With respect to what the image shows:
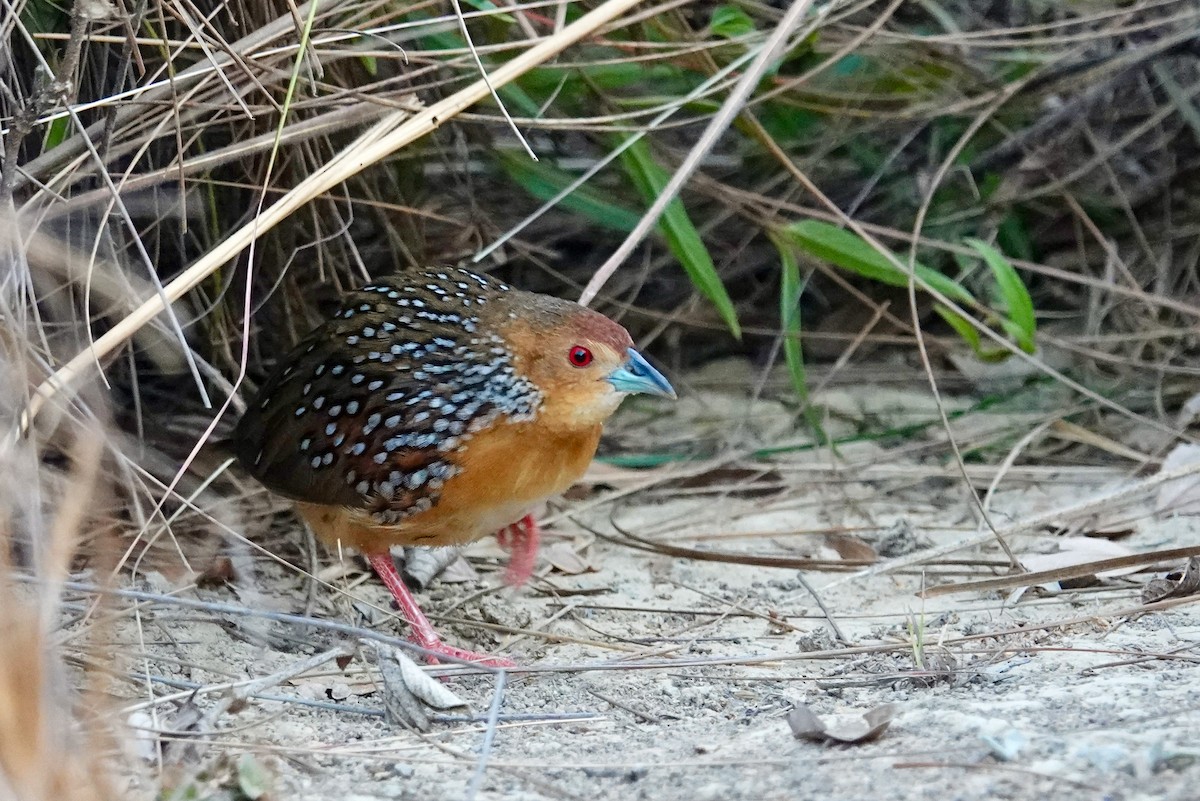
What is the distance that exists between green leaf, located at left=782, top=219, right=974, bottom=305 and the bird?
970mm

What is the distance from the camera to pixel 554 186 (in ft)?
14.4

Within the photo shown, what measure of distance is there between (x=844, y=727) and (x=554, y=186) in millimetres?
2492

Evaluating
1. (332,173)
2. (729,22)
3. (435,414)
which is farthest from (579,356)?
(729,22)

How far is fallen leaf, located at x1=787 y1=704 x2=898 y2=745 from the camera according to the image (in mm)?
2295

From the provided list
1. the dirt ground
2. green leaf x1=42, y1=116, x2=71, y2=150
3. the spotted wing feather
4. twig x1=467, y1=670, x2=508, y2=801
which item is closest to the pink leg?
the dirt ground

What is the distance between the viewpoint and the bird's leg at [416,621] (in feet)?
10.3

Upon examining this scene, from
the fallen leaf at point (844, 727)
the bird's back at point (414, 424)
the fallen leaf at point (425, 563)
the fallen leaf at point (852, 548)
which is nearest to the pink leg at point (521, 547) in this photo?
the fallen leaf at point (425, 563)

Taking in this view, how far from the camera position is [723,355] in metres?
5.42

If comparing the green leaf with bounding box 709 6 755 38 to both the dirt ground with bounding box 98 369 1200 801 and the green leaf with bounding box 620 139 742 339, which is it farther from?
the dirt ground with bounding box 98 369 1200 801

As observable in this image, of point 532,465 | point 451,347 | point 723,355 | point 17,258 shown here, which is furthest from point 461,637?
point 723,355

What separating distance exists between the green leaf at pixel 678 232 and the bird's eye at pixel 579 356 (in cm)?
77

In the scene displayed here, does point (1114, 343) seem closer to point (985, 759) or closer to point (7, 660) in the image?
point (985, 759)

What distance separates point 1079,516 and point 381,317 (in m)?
2.12

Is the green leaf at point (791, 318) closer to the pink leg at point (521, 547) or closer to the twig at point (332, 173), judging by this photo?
the pink leg at point (521, 547)
